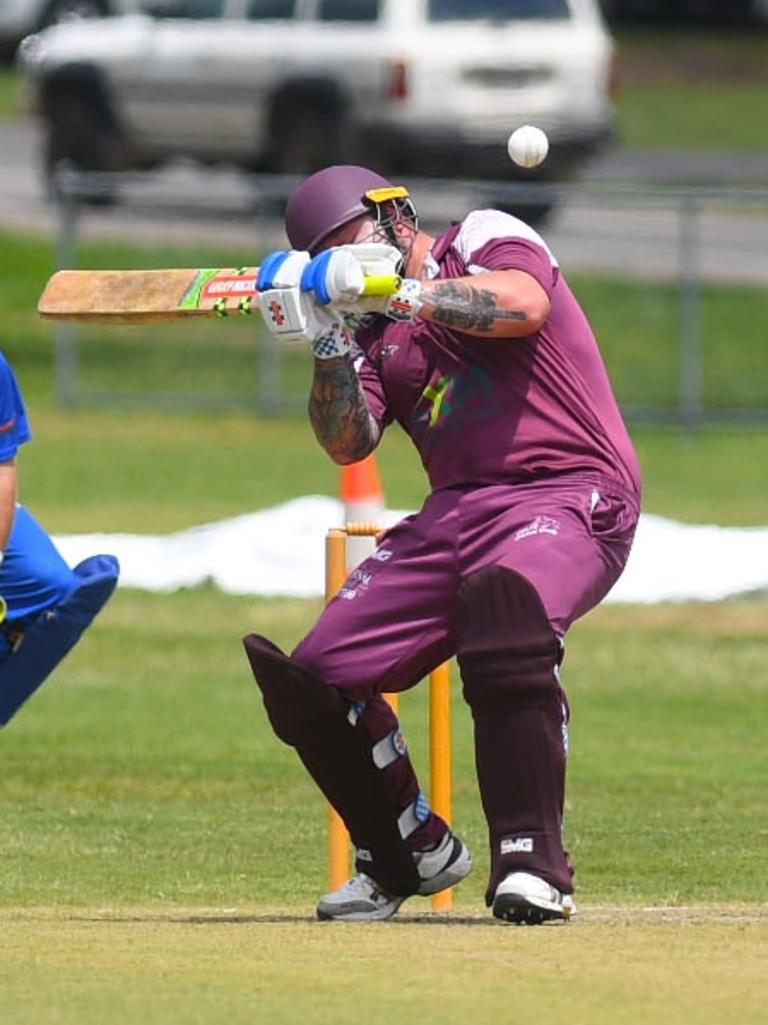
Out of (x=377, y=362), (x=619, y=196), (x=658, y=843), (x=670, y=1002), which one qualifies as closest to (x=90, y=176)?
(x=619, y=196)

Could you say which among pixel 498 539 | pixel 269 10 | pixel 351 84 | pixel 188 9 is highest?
pixel 498 539

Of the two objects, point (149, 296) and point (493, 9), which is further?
point (493, 9)

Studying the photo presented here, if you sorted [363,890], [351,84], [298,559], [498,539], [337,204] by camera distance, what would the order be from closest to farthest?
[498,539] < [337,204] < [363,890] < [298,559] < [351,84]

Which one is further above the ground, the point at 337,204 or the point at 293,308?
the point at 337,204

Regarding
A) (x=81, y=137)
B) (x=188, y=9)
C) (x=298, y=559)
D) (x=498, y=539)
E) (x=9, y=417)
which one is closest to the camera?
(x=498, y=539)

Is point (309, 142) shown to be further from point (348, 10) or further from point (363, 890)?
point (363, 890)

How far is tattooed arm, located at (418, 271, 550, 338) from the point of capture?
23.2ft

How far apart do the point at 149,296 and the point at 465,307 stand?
2.93ft

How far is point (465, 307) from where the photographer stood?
23.2 ft

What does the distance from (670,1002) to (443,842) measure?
1850 mm

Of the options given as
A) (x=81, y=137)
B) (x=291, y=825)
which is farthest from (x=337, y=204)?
(x=81, y=137)

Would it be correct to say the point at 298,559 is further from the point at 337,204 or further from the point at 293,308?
the point at 293,308

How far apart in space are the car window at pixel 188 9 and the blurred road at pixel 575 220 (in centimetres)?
143

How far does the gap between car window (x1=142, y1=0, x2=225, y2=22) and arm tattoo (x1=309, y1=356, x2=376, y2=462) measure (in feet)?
64.2
